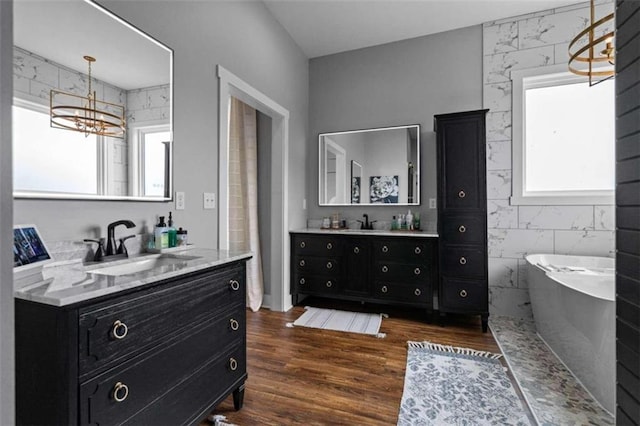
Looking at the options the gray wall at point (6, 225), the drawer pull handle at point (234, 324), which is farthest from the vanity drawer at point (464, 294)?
the gray wall at point (6, 225)

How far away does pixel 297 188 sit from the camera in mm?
3607

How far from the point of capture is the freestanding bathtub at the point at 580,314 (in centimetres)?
166

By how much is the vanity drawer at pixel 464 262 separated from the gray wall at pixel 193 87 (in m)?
2.09

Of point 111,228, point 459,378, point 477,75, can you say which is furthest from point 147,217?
point 477,75

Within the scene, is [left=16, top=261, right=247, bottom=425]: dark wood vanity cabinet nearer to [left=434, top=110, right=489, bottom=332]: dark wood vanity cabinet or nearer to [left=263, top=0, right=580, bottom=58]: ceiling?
[left=434, top=110, right=489, bottom=332]: dark wood vanity cabinet

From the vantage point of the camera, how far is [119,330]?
3.34 feet

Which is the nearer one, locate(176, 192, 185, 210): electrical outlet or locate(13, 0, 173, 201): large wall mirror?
locate(13, 0, 173, 201): large wall mirror

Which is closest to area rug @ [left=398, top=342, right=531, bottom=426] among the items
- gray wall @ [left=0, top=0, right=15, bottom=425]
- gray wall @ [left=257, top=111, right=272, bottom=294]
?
gray wall @ [left=0, top=0, right=15, bottom=425]

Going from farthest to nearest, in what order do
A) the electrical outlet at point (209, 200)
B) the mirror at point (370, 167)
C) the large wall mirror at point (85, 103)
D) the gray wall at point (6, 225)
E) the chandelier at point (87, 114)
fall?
the mirror at point (370, 167)
the electrical outlet at point (209, 200)
the chandelier at point (87, 114)
the large wall mirror at point (85, 103)
the gray wall at point (6, 225)

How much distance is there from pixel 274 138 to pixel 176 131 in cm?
152

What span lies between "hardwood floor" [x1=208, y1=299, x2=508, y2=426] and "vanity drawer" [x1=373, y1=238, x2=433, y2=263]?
2.05 ft

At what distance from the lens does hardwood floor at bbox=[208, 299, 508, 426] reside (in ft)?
5.36

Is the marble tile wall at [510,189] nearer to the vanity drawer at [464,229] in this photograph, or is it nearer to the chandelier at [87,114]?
the vanity drawer at [464,229]

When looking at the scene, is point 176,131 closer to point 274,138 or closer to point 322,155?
point 274,138
